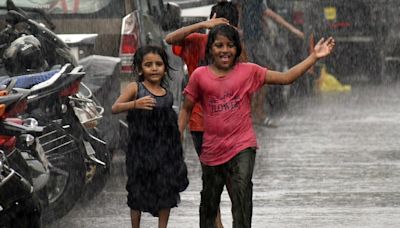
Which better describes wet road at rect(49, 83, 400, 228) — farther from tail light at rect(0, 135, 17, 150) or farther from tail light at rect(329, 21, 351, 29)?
tail light at rect(329, 21, 351, 29)

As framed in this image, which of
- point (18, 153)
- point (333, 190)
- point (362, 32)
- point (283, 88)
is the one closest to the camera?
point (18, 153)

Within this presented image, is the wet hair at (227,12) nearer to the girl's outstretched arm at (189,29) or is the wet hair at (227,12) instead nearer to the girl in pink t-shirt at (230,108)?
the girl's outstretched arm at (189,29)

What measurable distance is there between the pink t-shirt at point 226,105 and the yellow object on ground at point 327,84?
1680 centimetres

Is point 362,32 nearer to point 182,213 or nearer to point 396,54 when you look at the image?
point 396,54

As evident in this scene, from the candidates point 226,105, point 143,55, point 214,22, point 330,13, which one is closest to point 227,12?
point 214,22

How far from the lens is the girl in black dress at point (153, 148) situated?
884cm

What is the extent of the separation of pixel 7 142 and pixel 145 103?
37.3 inches

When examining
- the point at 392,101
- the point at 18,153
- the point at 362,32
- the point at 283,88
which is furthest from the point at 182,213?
the point at 362,32

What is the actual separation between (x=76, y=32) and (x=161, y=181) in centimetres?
523

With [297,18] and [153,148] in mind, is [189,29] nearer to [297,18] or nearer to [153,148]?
[153,148]

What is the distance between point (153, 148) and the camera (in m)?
8.86

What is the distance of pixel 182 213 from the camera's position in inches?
427

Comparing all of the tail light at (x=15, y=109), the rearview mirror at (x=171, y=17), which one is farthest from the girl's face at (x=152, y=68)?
the rearview mirror at (x=171, y=17)

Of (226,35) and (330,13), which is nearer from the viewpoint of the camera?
(226,35)
